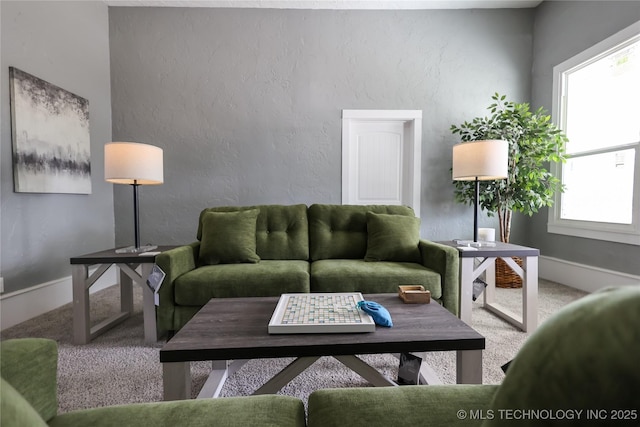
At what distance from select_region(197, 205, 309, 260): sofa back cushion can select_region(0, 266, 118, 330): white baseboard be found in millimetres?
1362

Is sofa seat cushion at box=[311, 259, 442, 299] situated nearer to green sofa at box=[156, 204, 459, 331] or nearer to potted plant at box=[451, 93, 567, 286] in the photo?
green sofa at box=[156, 204, 459, 331]

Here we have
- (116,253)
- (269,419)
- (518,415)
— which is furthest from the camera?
(116,253)

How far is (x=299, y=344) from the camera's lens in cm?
100

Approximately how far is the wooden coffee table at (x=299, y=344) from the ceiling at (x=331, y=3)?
338 centimetres

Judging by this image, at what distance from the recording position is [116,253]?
2119 mm

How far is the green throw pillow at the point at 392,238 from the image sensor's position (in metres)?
2.29

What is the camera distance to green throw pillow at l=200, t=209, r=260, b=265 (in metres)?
2.24

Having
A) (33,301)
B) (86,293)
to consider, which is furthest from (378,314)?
(33,301)

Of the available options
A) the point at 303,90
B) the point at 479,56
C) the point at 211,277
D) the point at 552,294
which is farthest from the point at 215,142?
the point at 552,294

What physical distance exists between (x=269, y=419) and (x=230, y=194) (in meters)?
3.02

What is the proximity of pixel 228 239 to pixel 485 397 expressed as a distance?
1904mm

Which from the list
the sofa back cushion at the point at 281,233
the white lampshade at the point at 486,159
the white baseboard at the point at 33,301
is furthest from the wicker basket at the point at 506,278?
the white baseboard at the point at 33,301

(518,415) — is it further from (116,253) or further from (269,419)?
(116,253)

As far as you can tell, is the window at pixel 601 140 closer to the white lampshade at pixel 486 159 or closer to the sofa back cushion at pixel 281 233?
the white lampshade at pixel 486 159
